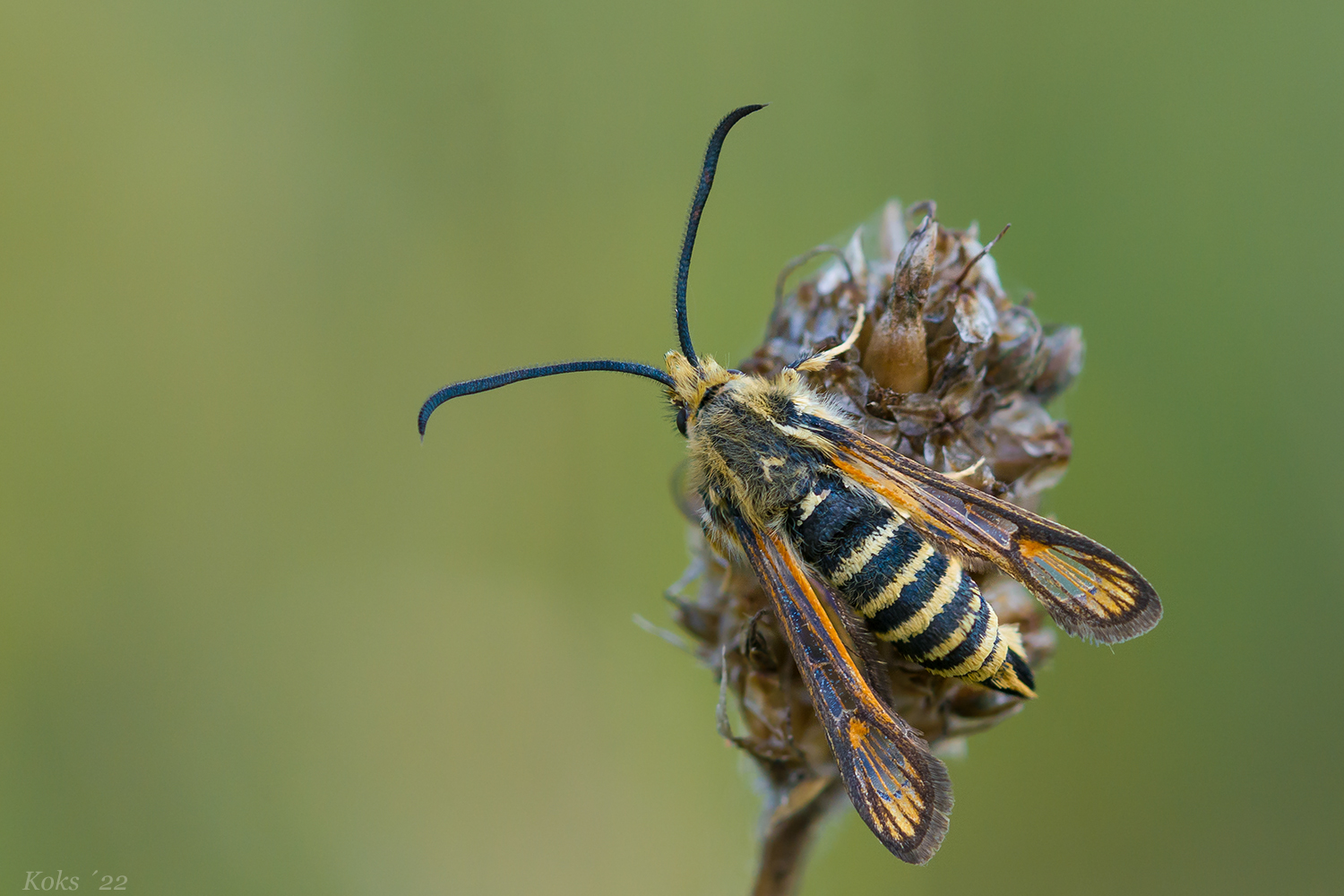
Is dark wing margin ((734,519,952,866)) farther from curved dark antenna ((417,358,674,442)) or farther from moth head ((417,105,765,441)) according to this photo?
curved dark antenna ((417,358,674,442))

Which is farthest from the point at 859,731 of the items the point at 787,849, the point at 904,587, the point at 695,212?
the point at 695,212

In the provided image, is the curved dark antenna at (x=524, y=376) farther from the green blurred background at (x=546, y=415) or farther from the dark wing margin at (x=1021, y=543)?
the green blurred background at (x=546, y=415)

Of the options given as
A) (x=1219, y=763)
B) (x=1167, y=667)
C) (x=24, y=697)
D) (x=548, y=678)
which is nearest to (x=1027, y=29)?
(x=1167, y=667)

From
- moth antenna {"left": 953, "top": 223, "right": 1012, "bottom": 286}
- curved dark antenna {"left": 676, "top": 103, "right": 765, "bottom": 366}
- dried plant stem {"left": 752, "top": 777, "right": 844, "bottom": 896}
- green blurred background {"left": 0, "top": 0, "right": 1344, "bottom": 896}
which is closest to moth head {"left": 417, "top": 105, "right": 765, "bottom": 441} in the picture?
curved dark antenna {"left": 676, "top": 103, "right": 765, "bottom": 366}

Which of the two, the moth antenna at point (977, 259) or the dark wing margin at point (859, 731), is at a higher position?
the moth antenna at point (977, 259)

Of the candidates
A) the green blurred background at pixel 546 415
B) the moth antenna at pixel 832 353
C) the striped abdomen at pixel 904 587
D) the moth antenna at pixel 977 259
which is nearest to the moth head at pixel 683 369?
the moth antenna at pixel 832 353

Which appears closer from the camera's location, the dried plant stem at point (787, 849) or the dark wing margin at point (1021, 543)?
the dark wing margin at point (1021, 543)
